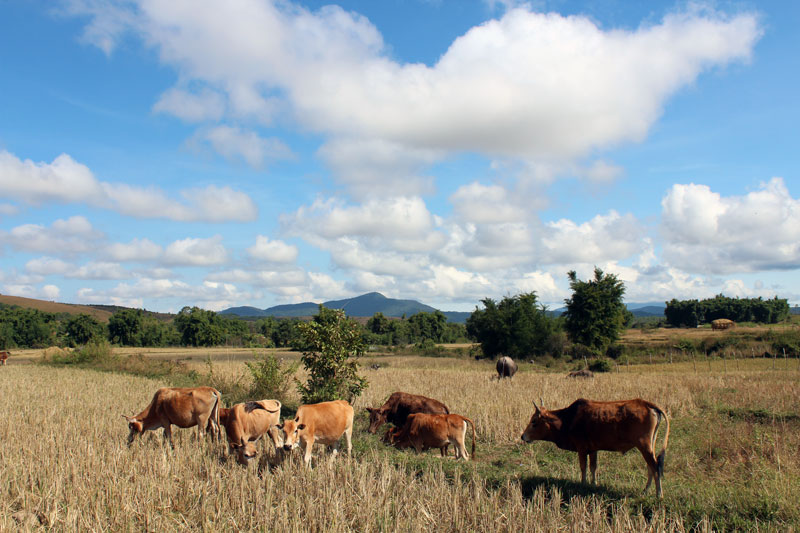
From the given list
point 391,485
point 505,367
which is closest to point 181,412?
point 391,485

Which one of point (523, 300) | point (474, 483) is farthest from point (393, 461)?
point (523, 300)

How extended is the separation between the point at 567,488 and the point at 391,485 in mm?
2914

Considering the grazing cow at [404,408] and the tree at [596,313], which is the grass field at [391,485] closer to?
the grazing cow at [404,408]

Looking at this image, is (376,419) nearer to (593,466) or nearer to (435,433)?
(435,433)

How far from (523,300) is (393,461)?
146ft

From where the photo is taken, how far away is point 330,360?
14.8 metres

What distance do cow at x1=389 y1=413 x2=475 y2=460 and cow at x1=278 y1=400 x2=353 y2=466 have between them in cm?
155

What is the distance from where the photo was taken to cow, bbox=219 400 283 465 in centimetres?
924

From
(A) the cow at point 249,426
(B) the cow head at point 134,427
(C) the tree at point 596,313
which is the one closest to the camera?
(A) the cow at point 249,426

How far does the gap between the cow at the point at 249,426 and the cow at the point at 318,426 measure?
0.43m

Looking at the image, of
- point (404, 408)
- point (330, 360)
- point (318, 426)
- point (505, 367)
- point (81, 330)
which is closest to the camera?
point (318, 426)

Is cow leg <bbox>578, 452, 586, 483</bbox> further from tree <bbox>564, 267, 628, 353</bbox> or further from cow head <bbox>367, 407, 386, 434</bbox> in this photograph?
tree <bbox>564, 267, 628, 353</bbox>

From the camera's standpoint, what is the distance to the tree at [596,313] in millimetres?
46688

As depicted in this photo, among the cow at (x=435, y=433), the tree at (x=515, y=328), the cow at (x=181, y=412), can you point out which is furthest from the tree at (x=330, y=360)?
the tree at (x=515, y=328)
